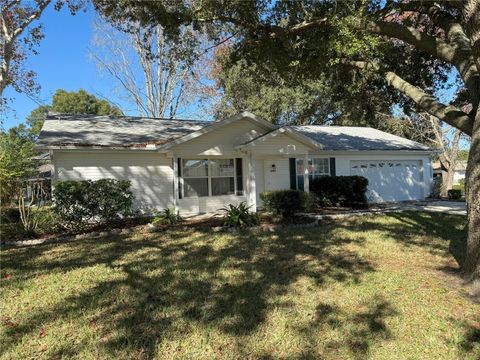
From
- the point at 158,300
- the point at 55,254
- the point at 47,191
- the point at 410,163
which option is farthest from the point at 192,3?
the point at 410,163

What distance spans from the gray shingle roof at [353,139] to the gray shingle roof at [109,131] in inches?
260

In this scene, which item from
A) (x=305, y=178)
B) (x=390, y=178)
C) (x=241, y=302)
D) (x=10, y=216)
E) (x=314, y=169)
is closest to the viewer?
(x=241, y=302)

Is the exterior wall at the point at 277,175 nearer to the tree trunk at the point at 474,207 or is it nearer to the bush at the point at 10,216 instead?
the bush at the point at 10,216

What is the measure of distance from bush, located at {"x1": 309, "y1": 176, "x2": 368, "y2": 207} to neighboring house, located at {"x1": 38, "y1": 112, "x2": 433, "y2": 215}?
3.53 feet

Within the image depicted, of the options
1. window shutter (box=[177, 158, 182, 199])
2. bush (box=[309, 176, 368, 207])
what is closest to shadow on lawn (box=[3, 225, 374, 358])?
window shutter (box=[177, 158, 182, 199])

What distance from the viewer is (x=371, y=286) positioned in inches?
228

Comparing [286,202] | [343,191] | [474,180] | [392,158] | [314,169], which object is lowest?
[286,202]

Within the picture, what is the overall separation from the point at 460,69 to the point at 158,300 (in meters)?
6.47

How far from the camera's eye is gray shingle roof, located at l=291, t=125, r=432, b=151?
19.2m

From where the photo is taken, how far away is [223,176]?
15.8 metres

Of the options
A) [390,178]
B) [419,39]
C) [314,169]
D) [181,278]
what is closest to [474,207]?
[419,39]

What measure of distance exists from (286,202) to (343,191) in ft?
16.1

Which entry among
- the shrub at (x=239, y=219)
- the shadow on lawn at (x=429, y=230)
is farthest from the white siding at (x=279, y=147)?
the shadow on lawn at (x=429, y=230)

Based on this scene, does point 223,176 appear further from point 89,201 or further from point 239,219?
point 89,201
